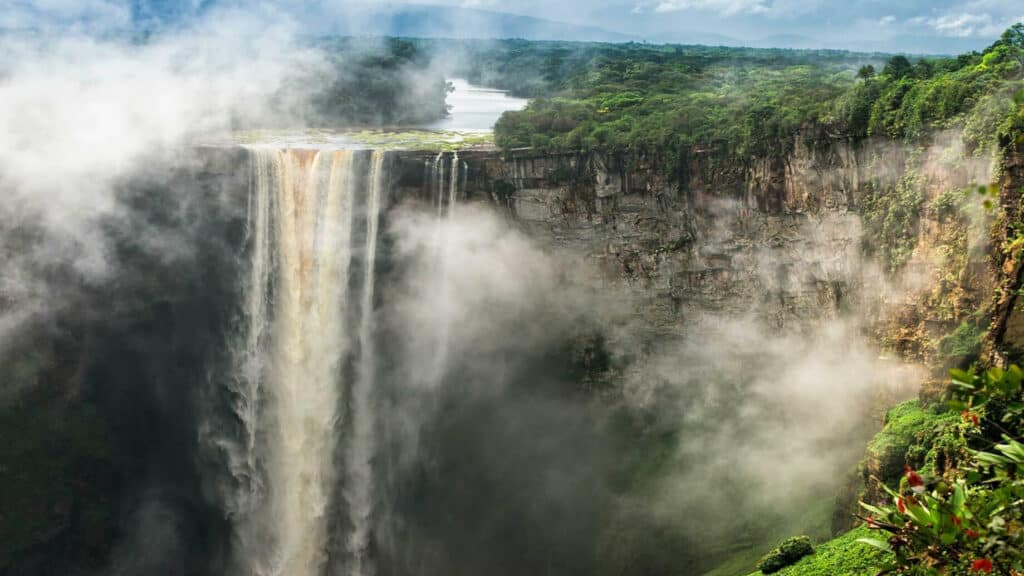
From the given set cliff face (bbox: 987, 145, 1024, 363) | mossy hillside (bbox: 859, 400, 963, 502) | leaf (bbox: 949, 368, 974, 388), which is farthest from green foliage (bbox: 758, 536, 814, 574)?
leaf (bbox: 949, 368, 974, 388)

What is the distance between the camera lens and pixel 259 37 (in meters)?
52.6

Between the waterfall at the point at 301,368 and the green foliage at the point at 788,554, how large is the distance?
657 inches

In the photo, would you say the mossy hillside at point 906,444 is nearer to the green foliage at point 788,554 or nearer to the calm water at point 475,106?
the green foliage at point 788,554

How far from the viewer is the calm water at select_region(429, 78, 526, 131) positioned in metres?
48.6

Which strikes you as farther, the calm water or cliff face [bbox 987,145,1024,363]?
the calm water

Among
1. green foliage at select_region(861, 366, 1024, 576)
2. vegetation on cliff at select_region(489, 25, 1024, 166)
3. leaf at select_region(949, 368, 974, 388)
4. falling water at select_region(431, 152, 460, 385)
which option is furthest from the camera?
falling water at select_region(431, 152, 460, 385)

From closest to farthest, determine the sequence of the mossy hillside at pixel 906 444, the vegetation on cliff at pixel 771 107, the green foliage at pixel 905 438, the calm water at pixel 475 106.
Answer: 1. the mossy hillside at pixel 906 444
2. the green foliage at pixel 905 438
3. the vegetation on cliff at pixel 771 107
4. the calm water at pixel 475 106

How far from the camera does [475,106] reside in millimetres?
59656

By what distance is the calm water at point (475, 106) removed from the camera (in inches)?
1912

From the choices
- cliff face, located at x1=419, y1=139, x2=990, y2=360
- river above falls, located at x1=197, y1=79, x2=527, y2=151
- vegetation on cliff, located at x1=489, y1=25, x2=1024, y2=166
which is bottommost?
cliff face, located at x1=419, y1=139, x2=990, y2=360

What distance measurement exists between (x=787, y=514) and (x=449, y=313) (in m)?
15.4

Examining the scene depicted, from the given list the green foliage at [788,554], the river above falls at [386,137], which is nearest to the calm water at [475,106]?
the river above falls at [386,137]

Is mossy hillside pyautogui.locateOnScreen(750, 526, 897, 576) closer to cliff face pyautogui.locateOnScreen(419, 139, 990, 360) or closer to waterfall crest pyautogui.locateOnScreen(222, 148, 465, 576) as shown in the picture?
cliff face pyautogui.locateOnScreen(419, 139, 990, 360)

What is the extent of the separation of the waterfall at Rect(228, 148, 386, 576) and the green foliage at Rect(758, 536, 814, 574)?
54.7 ft
